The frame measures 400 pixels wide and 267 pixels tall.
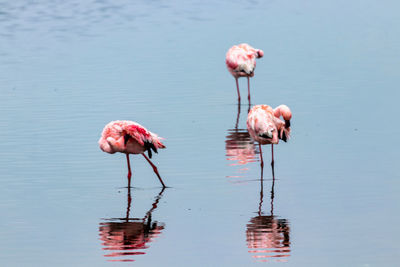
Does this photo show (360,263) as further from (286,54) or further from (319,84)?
(286,54)

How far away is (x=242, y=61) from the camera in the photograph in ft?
59.6

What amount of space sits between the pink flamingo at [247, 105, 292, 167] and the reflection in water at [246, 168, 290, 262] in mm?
2007

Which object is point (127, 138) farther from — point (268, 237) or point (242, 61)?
point (242, 61)

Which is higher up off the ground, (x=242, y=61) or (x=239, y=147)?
(x=242, y=61)

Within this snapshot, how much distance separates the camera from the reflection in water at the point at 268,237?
8.85m

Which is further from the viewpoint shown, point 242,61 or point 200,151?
point 242,61

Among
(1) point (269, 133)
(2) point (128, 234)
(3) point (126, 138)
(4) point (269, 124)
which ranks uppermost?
(4) point (269, 124)

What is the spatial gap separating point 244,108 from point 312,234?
7.56m

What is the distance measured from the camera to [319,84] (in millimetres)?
17781

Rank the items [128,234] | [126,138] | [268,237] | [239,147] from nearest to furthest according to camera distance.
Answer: [268,237] → [128,234] → [126,138] → [239,147]

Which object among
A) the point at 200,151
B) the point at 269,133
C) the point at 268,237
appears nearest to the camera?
the point at 268,237

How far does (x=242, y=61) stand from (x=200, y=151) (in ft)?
17.1

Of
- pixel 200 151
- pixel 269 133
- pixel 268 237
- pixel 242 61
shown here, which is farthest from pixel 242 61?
pixel 268 237

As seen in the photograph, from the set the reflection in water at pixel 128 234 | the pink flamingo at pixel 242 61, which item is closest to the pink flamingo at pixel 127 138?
the reflection in water at pixel 128 234
